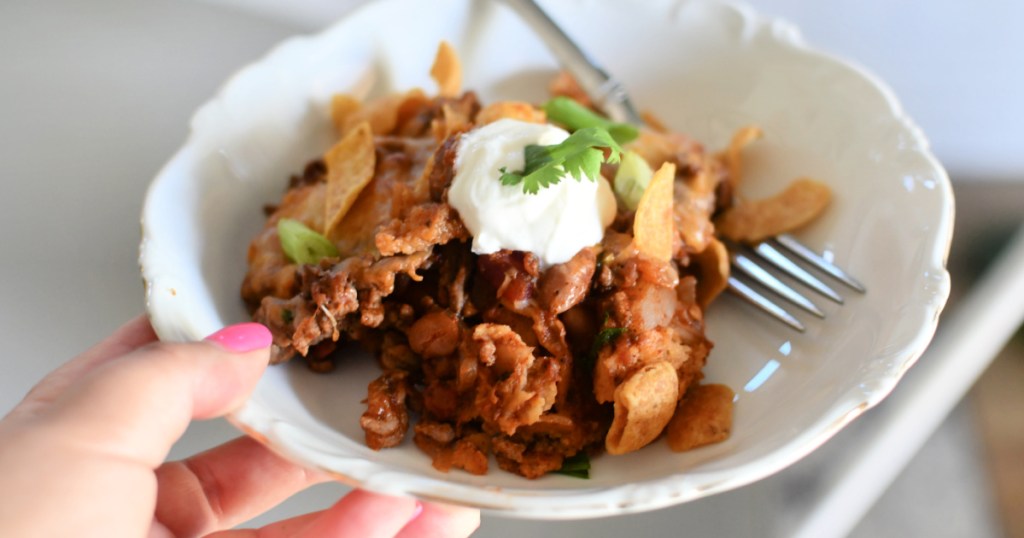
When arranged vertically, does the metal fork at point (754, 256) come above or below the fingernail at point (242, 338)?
above

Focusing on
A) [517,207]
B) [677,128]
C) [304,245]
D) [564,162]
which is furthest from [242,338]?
[677,128]

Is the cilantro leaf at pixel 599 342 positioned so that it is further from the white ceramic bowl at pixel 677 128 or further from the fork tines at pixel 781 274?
the fork tines at pixel 781 274

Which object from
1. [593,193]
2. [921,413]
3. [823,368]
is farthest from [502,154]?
[921,413]

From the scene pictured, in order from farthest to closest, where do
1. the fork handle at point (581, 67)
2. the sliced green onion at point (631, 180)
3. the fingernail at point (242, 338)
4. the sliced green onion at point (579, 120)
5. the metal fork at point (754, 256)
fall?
the fork handle at point (581, 67) → the sliced green onion at point (579, 120) → the metal fork at point (754, 256) → the sliced green onion at point (631, 180) → the fingernail at point (242, 338)

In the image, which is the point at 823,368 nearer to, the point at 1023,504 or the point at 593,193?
the point at 593,193

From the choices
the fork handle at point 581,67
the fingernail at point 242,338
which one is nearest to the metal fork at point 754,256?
the fork handle at point 581,67

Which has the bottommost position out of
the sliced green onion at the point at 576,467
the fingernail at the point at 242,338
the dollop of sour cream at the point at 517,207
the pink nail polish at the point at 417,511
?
the pink nail polish at the point at 417,511

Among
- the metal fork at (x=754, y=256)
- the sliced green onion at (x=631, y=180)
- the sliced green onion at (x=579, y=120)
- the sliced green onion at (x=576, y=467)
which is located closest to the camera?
the sliced green onion at (x=576, y=467)

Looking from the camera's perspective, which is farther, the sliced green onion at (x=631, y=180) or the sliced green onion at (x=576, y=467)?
the sliced green onion at (x=631, y=180)
